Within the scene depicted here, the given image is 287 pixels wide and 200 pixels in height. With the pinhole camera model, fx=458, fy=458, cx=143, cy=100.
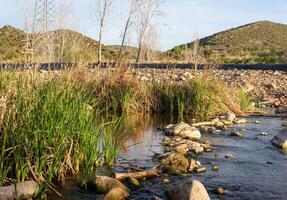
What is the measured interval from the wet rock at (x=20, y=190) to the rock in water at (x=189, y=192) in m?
1.50

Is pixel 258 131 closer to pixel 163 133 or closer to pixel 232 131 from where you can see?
pixel 232 131

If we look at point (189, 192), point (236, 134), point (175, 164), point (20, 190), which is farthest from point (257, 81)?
point (20, 190)

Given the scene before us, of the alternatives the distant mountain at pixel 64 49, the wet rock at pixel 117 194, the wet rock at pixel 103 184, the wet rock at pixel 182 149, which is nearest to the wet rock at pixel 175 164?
the wet rock at pixel 182 149

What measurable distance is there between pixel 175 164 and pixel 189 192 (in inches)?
64.3

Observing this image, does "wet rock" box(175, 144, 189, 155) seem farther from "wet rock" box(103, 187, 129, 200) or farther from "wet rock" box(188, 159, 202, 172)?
"wet rock" box(103, 187, 129, 200)

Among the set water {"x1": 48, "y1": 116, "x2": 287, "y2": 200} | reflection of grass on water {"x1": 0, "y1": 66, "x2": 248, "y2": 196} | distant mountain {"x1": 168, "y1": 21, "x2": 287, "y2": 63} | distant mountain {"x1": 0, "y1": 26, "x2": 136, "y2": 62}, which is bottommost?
water {"x1": 48, "y1": 116, "x2": 287, "y2": 200}

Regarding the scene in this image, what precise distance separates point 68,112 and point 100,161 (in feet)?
2.92

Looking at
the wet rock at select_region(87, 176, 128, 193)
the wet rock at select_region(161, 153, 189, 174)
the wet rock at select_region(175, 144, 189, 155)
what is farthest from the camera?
the wet rock at select_region(175, 144, 189, 155)

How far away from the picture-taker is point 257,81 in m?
19.4

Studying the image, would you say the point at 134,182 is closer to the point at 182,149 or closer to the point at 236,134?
the point at 182,149

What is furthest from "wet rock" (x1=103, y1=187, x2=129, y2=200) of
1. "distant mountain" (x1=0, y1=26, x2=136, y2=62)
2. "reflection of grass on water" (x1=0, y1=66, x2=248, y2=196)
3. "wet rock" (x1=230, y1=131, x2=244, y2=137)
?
"wet rock" (x1=230, y1=131, x2=244, y2=137)

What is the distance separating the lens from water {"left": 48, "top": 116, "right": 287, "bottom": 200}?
17.5ft

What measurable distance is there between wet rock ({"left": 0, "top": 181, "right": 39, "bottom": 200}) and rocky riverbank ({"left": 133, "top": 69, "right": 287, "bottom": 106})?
11127 millimetres

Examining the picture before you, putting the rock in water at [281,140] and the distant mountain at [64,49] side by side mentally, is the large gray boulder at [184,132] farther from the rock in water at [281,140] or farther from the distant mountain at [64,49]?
the distant mountain at [64,49]
